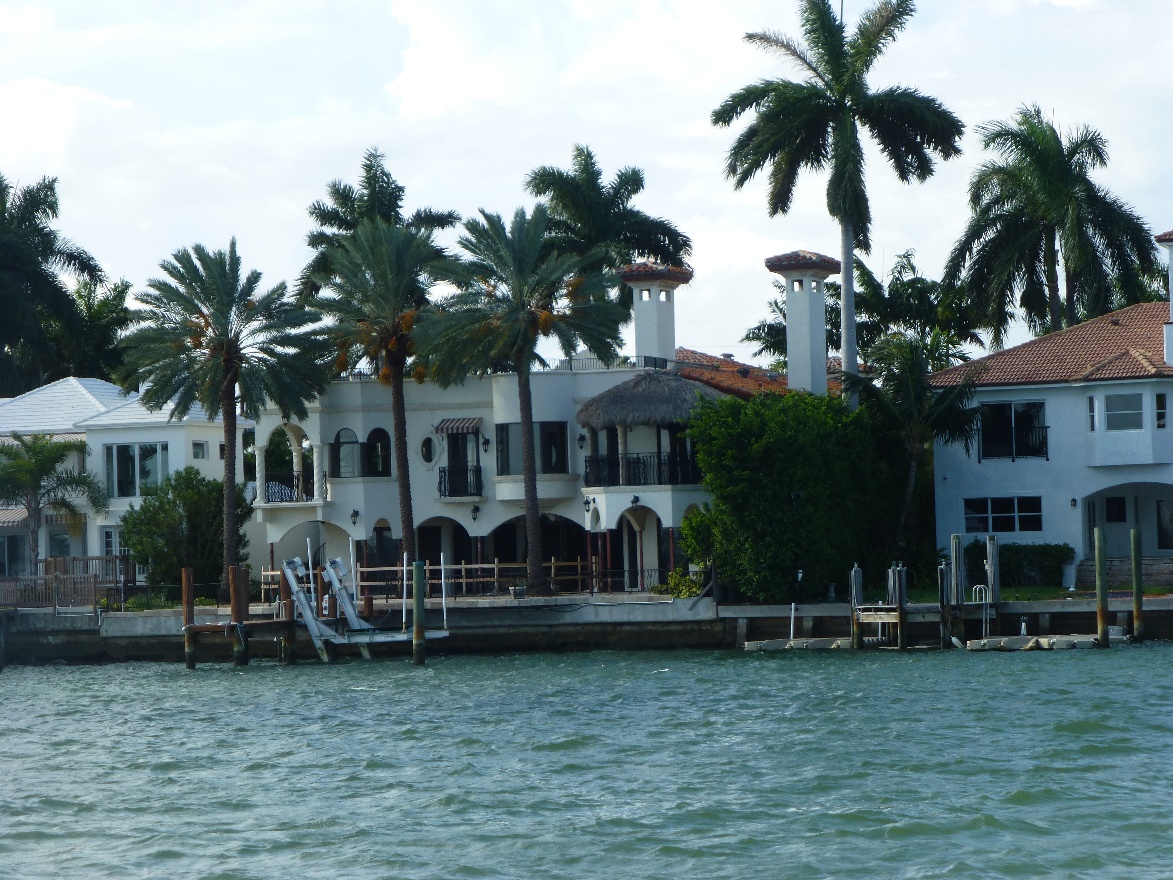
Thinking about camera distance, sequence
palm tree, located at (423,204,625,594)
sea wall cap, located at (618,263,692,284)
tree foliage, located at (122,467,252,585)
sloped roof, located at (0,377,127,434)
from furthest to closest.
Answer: sloped roof, located at (0,377,127,434), tree foliage, located at (122,467,252,585), sea wall cap, located at (618,263,692,284), palm tree, located at (423,204,625,594)

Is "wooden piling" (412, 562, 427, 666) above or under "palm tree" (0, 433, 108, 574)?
under

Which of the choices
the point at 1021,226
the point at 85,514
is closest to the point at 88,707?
the point at 85,514

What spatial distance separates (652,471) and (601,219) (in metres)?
15.4

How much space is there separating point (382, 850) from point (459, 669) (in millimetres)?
23084

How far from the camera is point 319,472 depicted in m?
58.3

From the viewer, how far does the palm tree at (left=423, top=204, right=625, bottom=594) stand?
170ft

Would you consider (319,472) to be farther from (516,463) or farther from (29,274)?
(29,274)

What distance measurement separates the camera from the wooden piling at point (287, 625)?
4838cm

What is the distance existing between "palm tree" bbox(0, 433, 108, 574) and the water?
18.3 m

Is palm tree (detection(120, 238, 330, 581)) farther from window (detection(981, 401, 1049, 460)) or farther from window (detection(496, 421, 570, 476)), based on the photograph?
Result: window (detection(981, 401, 1049, 460))

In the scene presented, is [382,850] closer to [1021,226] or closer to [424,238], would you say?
[424,238]

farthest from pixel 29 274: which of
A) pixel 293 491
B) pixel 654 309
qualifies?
pixel 654 309

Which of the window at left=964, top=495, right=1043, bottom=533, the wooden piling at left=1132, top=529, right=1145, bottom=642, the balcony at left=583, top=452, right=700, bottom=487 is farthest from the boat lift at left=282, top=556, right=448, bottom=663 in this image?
the wooden piling at left=1132, top=529, right=1145, bottom=642

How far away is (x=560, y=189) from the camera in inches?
2562
